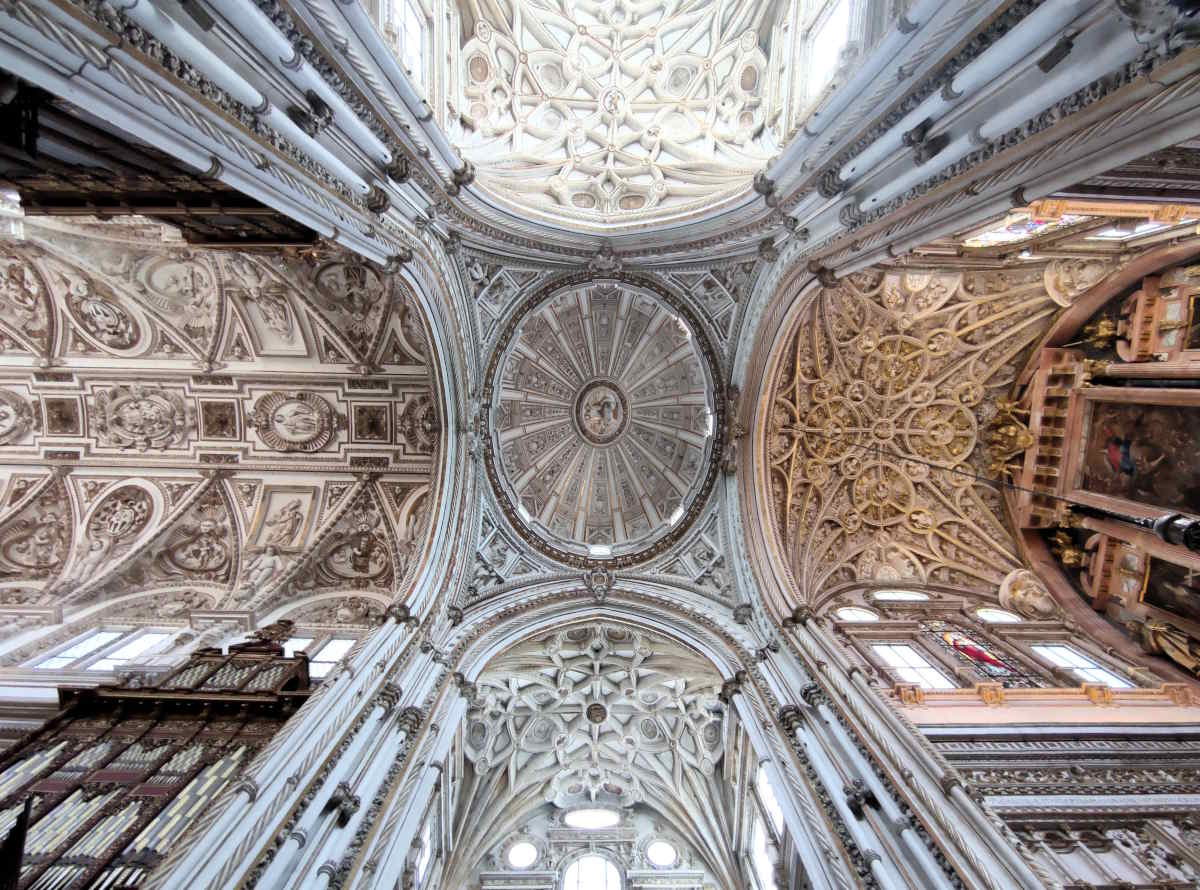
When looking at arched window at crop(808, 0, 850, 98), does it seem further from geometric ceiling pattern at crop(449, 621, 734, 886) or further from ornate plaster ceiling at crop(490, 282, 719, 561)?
geometric ceiling pattern at crop(449, 621, 734, 886)

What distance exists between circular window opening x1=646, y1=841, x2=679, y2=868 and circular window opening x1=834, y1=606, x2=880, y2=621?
7872 mm

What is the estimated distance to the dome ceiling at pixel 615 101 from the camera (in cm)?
1555

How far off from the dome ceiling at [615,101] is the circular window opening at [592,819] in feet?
56.0

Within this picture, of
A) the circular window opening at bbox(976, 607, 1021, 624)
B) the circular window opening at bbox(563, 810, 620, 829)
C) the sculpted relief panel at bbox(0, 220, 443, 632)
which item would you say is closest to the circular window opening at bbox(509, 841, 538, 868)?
the circular window opening at bbox(563, 810, 620, 829)

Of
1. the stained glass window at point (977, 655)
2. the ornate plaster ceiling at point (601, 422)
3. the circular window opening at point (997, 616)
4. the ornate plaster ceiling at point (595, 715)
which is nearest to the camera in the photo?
the stained glass window at point (977, 655)

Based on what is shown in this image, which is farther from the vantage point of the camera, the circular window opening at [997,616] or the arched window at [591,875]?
the circular window opening at [997,616]

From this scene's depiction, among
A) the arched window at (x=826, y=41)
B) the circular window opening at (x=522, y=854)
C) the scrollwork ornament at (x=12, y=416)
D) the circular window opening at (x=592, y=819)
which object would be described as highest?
the arched window at (x=826, y=41)

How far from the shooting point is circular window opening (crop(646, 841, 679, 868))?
14.0 meters

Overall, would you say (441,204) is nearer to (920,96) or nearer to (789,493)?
(920,96)

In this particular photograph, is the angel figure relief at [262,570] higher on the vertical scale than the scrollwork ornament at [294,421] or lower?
lower

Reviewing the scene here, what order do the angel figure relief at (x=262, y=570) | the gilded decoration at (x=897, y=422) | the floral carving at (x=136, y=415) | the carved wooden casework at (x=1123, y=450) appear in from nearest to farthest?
the carved wooden casework at (x=1123, y=450) < the gilded decoration at (x=897, y=422) < the angel figure relief at (x=262, y=570) < the floral carving at (x=136, y=415)

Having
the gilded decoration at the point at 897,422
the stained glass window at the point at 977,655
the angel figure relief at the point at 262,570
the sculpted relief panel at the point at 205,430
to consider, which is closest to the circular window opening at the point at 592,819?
the sculpted relief panel at the point at 205,430

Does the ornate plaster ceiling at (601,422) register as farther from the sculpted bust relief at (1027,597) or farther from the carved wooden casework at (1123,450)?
the carved wooden casework at (1123,450)

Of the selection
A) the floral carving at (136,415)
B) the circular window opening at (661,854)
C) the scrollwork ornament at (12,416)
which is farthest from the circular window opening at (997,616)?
the scrollwork ornament at (12,416)
